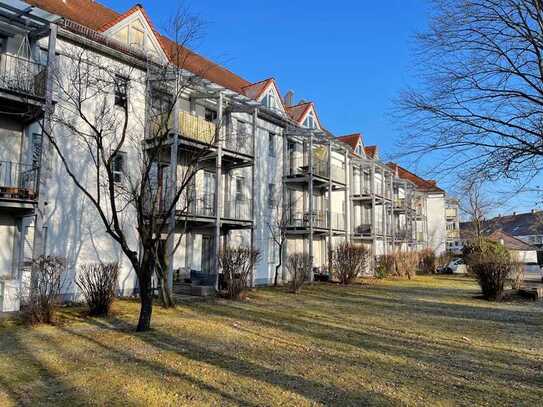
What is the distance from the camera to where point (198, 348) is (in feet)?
26.8

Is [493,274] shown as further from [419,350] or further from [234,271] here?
[419,350]

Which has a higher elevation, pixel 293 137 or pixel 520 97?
pixel 293 137

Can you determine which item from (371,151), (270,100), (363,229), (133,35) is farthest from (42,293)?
(371,151)

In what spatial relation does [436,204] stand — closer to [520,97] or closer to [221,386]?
[520,97]

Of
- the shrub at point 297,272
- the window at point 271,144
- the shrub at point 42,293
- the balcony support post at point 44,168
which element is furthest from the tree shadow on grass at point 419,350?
the window at point 271,144

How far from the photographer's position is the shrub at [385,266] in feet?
96.2

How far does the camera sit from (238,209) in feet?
69.3

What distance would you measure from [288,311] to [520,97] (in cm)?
868

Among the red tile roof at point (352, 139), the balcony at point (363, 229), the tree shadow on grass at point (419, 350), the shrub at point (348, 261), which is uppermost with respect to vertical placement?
the red tile roof at point (352, 139)

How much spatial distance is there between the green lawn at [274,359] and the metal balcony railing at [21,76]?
6.69m

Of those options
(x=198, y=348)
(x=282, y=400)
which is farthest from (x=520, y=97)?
(x=198, y=348)

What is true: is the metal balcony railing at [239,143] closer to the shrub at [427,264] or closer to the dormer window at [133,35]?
the dormer window at [133,35]

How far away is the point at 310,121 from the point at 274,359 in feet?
80.0

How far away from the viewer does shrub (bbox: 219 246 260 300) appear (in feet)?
52.2
